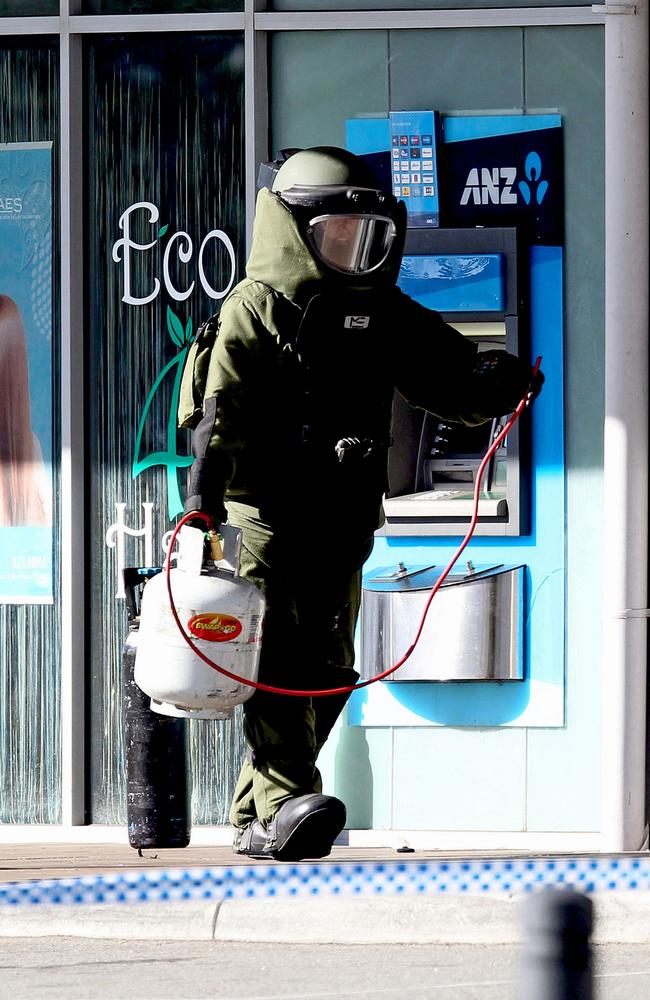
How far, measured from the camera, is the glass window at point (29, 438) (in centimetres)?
646

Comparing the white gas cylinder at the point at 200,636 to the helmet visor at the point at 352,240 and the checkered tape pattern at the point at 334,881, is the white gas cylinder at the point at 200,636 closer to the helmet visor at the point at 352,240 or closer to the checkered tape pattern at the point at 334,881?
the checkered tape pattern at the point at 334,881

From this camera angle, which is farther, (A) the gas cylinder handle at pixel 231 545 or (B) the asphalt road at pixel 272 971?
(A) the gas cylinder handle at pixel 231 545

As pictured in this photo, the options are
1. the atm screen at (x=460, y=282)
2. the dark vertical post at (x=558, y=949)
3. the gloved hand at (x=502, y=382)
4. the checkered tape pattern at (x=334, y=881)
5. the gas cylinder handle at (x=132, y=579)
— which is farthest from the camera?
the atm screen at (x=460, y=282)

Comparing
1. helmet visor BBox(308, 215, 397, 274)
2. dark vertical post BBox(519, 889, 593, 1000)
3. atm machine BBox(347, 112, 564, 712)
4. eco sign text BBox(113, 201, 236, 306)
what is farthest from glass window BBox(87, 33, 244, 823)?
Answer: dark vertical post BBox(519, 889, 593, 1000)

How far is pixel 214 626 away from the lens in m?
4.13

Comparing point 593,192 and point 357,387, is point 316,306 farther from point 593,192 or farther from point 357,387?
point 593,192

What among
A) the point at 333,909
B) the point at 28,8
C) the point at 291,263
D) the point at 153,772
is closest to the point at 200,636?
the point at 333,909

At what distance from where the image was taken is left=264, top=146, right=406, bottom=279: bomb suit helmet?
14.4 ft

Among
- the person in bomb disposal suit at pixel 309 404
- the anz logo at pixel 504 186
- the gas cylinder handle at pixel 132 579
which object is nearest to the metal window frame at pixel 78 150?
the anz logo at pixel 504 186

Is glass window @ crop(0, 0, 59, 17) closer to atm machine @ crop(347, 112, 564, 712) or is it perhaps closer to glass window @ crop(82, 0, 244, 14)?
glass window @ crop(82, 0, 244, 14)

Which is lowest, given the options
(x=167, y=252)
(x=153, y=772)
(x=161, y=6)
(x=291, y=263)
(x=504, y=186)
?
(x=153, y=772)

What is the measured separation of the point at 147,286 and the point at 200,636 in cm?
A: 260

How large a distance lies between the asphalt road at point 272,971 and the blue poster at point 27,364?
2250 mm

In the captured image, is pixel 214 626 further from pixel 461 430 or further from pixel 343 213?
pixel 461 430
